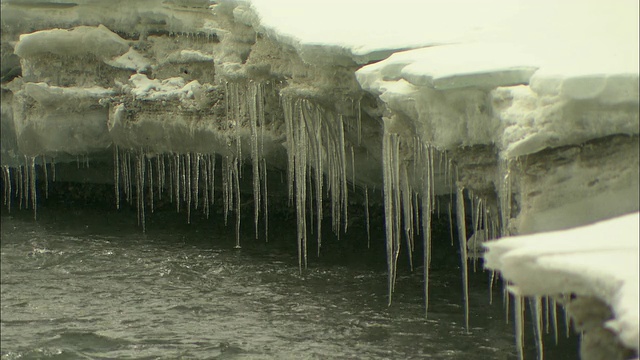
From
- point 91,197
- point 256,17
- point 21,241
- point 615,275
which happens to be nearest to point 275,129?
point 256,17

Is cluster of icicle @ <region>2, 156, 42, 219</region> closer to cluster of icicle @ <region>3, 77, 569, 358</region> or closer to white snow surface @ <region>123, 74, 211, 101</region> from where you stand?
cluster of icicle @ <region>3, 77, 569, 358</region>

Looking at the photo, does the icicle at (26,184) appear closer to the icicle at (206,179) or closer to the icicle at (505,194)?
the icicle at (206,179)

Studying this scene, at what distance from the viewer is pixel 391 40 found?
5.77 m

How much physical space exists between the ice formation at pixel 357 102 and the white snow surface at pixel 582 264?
0.06m

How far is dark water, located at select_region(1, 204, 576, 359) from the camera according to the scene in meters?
6.42

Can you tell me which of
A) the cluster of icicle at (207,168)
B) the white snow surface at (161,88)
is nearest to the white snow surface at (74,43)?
the white snow surface at (161,88)

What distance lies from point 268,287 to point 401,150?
257cm

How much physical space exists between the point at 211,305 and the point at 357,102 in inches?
85.1

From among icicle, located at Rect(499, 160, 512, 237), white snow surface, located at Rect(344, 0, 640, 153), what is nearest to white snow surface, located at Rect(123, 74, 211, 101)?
white snow surface, located at Rect(344, 0, 640, 153)

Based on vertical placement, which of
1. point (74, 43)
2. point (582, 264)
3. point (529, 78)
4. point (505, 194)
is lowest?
point (582, 264)

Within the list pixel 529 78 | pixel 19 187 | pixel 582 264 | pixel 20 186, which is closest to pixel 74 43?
pixel 20 186

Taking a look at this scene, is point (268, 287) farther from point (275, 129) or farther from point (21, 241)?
point (21, 241)

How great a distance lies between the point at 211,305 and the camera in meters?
7.41

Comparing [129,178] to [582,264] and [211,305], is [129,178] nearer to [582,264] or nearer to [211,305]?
[211,305]
